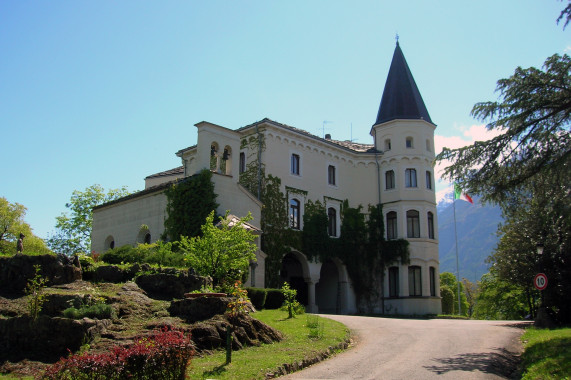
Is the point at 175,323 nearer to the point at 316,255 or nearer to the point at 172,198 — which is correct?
the point at 172,198

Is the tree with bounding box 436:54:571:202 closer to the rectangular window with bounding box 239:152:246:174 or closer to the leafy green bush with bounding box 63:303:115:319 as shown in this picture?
the leafy green bush with bounding box 63:303:115:319

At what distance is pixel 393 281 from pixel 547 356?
24556mm

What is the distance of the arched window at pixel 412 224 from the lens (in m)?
37.6

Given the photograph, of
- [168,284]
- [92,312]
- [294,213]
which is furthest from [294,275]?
[92,312]

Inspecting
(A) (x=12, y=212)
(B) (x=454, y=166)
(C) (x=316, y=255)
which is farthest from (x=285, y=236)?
(A) (x=12, y=212)

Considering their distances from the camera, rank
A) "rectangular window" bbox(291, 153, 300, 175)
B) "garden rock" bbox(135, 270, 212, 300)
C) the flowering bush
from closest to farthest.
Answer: the flowering bush
"garden rock" bbox(135, 270, 212, 300)
"rectangular window" bbox(291, 153, 300, 175)

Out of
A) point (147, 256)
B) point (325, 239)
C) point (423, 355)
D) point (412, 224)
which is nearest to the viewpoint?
point (423, 355)

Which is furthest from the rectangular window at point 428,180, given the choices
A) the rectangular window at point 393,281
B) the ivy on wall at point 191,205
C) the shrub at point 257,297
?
the shrub at point 257,297

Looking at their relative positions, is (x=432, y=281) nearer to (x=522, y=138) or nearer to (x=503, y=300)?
(x=503, y=300)

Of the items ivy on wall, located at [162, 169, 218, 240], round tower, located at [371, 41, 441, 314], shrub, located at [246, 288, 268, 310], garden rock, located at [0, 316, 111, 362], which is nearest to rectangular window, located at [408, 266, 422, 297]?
round tower, located at [371, 41, 441, 314]

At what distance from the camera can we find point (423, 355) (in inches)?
555

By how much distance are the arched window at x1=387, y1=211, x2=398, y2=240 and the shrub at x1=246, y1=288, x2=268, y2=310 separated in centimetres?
1856

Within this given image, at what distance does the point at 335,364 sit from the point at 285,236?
2035cm

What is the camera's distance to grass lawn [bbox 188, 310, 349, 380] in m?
10.5
